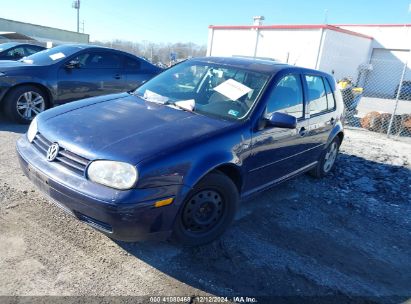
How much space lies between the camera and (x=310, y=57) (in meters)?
23.8

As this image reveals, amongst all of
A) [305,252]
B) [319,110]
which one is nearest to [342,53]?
[319,110]

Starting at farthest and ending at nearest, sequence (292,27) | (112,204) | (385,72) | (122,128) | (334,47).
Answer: (385,72)
(292,27)
(334,47)
(122,128)
(112,204)

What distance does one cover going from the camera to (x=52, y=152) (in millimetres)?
3021

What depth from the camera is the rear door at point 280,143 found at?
372 centimetres

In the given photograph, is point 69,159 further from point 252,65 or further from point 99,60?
point 99,60

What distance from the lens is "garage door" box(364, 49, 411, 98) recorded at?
95.5 ft

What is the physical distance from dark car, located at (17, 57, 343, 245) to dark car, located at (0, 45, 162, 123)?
3.20 metres

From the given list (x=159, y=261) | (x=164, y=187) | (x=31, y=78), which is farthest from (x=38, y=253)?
(x=31, y=78)

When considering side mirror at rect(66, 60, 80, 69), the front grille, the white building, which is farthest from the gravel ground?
the white building

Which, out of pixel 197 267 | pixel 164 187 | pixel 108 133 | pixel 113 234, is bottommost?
pixel 197 267

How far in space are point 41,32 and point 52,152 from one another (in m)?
49.3

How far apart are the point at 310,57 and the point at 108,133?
22.9m

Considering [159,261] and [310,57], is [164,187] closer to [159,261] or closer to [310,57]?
[159,261]

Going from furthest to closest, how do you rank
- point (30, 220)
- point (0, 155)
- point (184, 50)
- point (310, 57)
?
point (184, 50) < point (310, 57) < point (0, 155) < point (30, 220)
